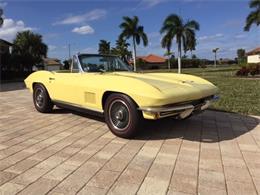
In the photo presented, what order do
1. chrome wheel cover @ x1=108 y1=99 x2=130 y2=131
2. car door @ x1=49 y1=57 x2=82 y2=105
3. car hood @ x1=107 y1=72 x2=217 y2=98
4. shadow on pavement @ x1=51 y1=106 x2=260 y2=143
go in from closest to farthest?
car hood @ x1=107 y1=72 x2=217 y2=98 < chrome wheel cover @ x1=108 y1=99 x2=130 y2=131 < shadow on pavement @ x1=51 y1=106 x2=260 y2=143 < car door @ x1=49 y1=57 x2=82 y2=105

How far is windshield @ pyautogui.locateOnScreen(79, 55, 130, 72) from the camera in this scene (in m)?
5.10

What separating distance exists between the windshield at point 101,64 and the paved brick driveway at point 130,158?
103cm

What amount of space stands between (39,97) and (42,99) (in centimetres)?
14

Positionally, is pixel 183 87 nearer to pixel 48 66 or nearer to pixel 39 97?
pixel 39 97

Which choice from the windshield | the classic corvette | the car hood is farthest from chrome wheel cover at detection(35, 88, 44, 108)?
the car hood

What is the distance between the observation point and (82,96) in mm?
4500

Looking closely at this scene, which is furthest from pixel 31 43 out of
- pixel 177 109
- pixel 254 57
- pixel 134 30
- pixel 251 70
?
pixel 177 109

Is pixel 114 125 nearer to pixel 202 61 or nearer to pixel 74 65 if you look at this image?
pixel 74 65

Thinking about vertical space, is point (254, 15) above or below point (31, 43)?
above

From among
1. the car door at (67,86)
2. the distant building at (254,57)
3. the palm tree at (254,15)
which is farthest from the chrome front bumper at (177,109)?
the distant building at (254,57)

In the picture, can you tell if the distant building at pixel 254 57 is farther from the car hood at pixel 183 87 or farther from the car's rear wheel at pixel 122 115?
the car's rear wheel at pixel 122 115

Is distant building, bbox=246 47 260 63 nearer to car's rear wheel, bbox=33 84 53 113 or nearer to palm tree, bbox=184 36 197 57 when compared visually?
palm tree, bbox=184 36 197 57

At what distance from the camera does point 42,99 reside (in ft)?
19.1

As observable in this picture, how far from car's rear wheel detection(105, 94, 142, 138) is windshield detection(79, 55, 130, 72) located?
4.09 ft
